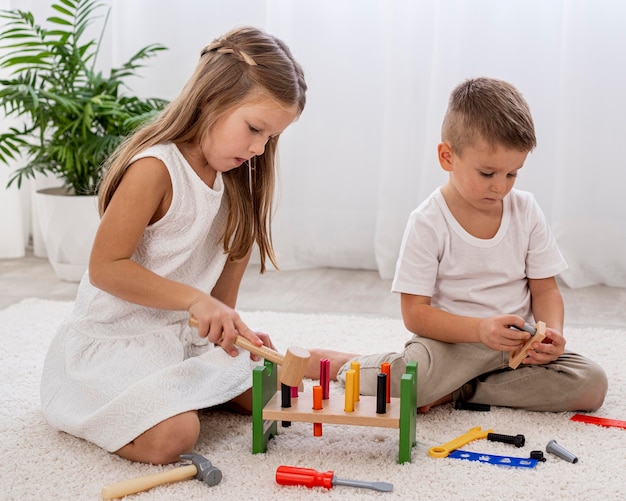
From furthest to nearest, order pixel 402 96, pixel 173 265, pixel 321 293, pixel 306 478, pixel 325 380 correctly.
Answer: pixel 402 96, pixel 321 293, pixel 173 265, pixel 325 380, pixel 306 478

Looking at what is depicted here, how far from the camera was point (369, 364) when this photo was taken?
56.1 inches

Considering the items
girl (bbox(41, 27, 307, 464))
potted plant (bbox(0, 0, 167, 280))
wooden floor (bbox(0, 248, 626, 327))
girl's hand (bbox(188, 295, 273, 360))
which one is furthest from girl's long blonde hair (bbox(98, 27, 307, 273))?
potted plant (bbox(0, 0, 167, 280))

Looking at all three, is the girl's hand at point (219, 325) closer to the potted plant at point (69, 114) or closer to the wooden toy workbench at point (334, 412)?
the wooden toy workbench at point (334, 412)

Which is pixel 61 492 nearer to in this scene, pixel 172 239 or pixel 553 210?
pixel 172 239

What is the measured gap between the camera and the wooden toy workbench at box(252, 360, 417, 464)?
3.74 ft

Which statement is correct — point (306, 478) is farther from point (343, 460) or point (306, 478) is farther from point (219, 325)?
point (219, 325)

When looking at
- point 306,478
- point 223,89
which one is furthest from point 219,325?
point 223,89

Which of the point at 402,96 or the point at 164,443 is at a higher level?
the point at 402,96

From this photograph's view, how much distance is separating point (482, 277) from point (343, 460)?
415mm

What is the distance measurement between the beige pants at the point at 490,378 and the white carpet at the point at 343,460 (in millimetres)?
30

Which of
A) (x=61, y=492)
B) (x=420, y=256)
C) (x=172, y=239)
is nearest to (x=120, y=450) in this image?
(x=61, y=492)

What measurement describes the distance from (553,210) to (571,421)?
104 cm

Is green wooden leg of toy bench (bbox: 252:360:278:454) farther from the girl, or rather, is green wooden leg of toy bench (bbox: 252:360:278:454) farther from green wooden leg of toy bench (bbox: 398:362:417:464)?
green wooden leg of toy bench (bbox: 398:362:417:464)

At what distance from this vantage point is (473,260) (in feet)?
4.61
